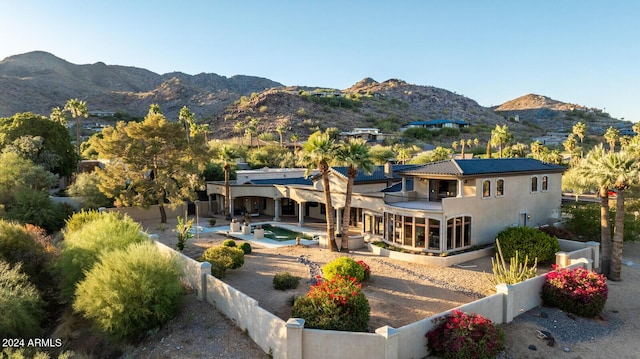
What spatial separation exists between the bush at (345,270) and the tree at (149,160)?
21.7 meters

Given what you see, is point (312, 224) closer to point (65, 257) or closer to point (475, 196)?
point (475, 196)

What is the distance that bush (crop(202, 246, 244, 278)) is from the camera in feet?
68.3

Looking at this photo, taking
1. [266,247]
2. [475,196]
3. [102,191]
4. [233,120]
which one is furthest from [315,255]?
[233,120]

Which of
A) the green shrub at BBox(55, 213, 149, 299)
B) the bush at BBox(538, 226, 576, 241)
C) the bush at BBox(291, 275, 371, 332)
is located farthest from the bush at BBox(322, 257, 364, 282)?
the bush at BBox(538, 226, 576, 241)

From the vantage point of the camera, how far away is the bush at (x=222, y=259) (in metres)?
20.8

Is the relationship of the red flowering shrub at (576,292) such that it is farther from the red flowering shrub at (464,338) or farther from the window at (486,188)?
the window at (486,188)

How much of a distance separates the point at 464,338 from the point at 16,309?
17.6m

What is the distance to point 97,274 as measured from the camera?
17234mm

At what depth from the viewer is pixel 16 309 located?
17.3 meters

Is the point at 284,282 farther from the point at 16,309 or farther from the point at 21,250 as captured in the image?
the point at 21,250

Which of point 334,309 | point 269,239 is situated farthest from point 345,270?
point 269,239

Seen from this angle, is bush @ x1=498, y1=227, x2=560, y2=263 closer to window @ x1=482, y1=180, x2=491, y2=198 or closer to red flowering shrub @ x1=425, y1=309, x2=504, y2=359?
window @ x1=482, y1=180, x2=491, y2=198

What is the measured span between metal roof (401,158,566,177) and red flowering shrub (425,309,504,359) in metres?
12.6

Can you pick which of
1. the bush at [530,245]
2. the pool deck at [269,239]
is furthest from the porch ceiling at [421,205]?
the pool deck at [269,239]
